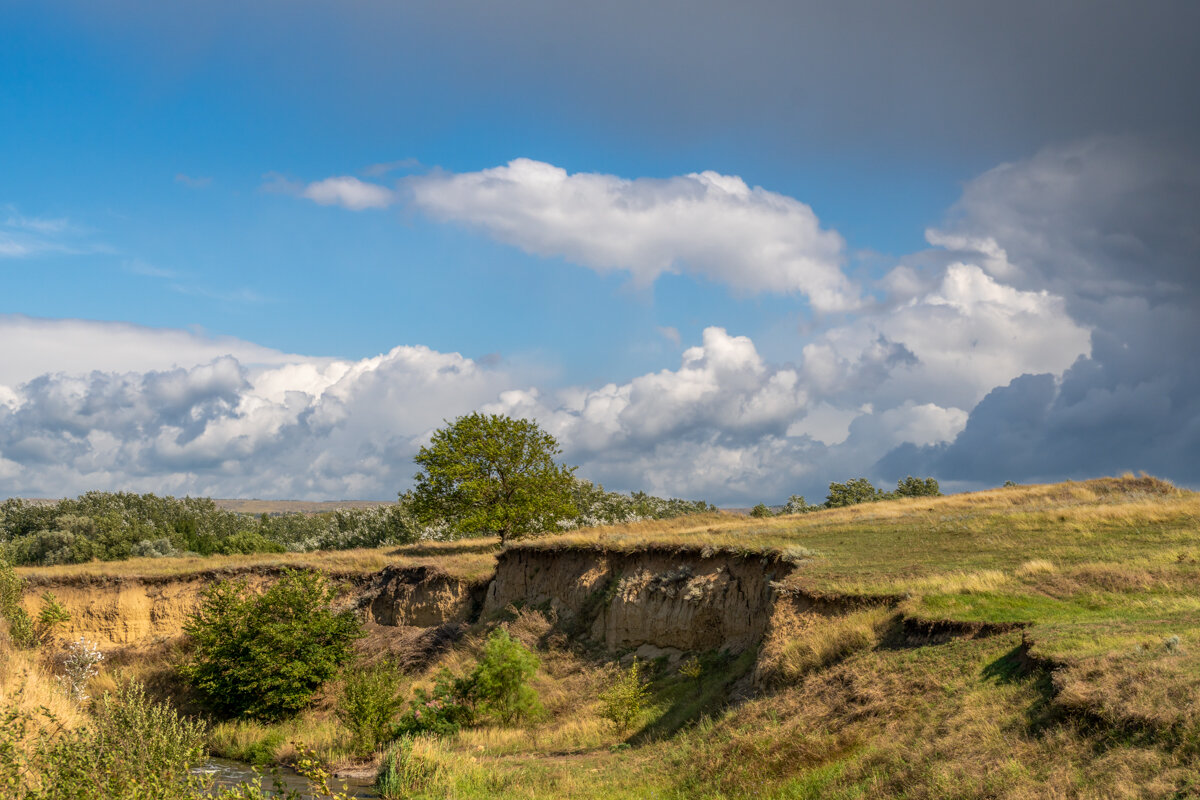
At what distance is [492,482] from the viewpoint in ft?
158

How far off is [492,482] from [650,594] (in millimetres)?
21775

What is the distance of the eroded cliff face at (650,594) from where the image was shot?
24062 millimetres

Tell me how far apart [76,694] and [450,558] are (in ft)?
59.0

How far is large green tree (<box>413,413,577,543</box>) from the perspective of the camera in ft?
154

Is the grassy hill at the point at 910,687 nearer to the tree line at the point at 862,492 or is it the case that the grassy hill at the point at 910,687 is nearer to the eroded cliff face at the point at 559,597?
the eroded cliff face at the point at 559,597

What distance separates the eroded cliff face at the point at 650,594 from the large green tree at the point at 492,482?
10572 mm

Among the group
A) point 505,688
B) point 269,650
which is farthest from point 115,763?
point 269,650

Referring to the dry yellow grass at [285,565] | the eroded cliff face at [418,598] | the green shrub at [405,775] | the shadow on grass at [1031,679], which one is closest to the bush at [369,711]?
the green shrub at [405,775]

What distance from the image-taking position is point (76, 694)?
89.8 feet

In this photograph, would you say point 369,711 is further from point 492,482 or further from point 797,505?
point 797,505

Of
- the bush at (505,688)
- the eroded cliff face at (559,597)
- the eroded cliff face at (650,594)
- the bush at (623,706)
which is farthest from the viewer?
the eroded cliff face at (559,597)

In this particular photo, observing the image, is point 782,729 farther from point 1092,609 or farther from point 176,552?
point 176,552

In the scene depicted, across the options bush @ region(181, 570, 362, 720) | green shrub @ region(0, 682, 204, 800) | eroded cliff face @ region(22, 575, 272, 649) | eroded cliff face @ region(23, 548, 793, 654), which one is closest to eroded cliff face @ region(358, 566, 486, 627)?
eroded cliff face @ region(23, 548, 793, 654)

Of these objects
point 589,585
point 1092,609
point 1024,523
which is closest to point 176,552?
point 589,585
